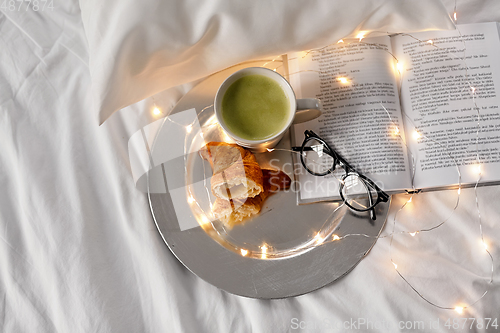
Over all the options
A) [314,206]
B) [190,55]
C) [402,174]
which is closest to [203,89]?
[190,55]

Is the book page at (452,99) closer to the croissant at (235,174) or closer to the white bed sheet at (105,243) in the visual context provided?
the white bed sheet at (105,243)

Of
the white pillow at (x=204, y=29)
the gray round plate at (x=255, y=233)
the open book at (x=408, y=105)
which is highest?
the white pillow at (x=204, y=29)

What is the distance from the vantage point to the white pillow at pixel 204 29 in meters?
0.62

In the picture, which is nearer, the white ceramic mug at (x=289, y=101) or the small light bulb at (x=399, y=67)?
the white ceramic mug at (x=289, y=101)

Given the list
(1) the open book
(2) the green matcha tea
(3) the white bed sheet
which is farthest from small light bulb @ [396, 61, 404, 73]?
(2) the green matcha tea

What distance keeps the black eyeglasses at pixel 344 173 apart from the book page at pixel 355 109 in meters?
0.01

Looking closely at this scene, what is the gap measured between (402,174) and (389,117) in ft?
0.41

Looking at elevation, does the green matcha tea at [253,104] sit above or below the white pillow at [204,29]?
below

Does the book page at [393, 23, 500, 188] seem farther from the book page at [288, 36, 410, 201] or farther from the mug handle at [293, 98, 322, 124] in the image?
the mug handle at [293, 98, 322, 124]

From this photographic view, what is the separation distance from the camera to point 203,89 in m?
0.76

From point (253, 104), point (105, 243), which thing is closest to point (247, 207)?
point (253, 104)

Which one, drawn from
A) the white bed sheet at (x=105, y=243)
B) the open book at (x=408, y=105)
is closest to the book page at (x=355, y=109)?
the open book at (x=408, y=105)

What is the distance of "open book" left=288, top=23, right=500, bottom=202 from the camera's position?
0.71 m

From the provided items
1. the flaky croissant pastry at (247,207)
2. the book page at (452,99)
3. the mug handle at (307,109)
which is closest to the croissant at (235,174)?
the flaky croissant pastry at (247,207)
